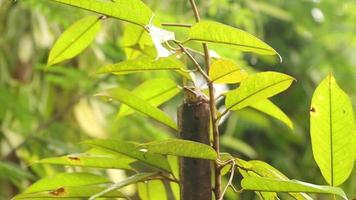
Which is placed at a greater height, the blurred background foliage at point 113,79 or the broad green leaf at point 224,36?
the blurred background foliage at point 113,79

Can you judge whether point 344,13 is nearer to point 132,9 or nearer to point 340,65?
point 340,65

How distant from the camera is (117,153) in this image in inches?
16.4

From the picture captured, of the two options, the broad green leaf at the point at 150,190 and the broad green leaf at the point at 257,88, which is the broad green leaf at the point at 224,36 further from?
the broad green leaf at the point at 150,190

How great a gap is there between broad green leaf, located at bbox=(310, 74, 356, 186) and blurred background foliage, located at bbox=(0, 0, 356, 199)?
6.2 inches

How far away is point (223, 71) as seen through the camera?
385 mm

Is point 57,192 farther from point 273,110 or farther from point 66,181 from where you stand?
point 273,110

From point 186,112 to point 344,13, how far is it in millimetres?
1242

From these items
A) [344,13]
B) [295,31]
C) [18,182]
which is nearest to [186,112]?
[18,182]

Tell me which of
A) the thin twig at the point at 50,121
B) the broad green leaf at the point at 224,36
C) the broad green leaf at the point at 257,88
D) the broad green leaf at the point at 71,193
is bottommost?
the broad green leaf at the point at 71,193

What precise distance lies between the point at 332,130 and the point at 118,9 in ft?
0.51

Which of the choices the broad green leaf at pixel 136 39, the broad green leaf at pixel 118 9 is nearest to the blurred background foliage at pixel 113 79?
the broad green leaf at pixel 136 39

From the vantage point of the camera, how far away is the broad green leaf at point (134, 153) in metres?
0.40

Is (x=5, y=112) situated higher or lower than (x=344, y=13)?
lower

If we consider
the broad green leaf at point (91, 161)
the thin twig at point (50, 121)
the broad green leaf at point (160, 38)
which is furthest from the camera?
the thin twig at point (50, 121)
